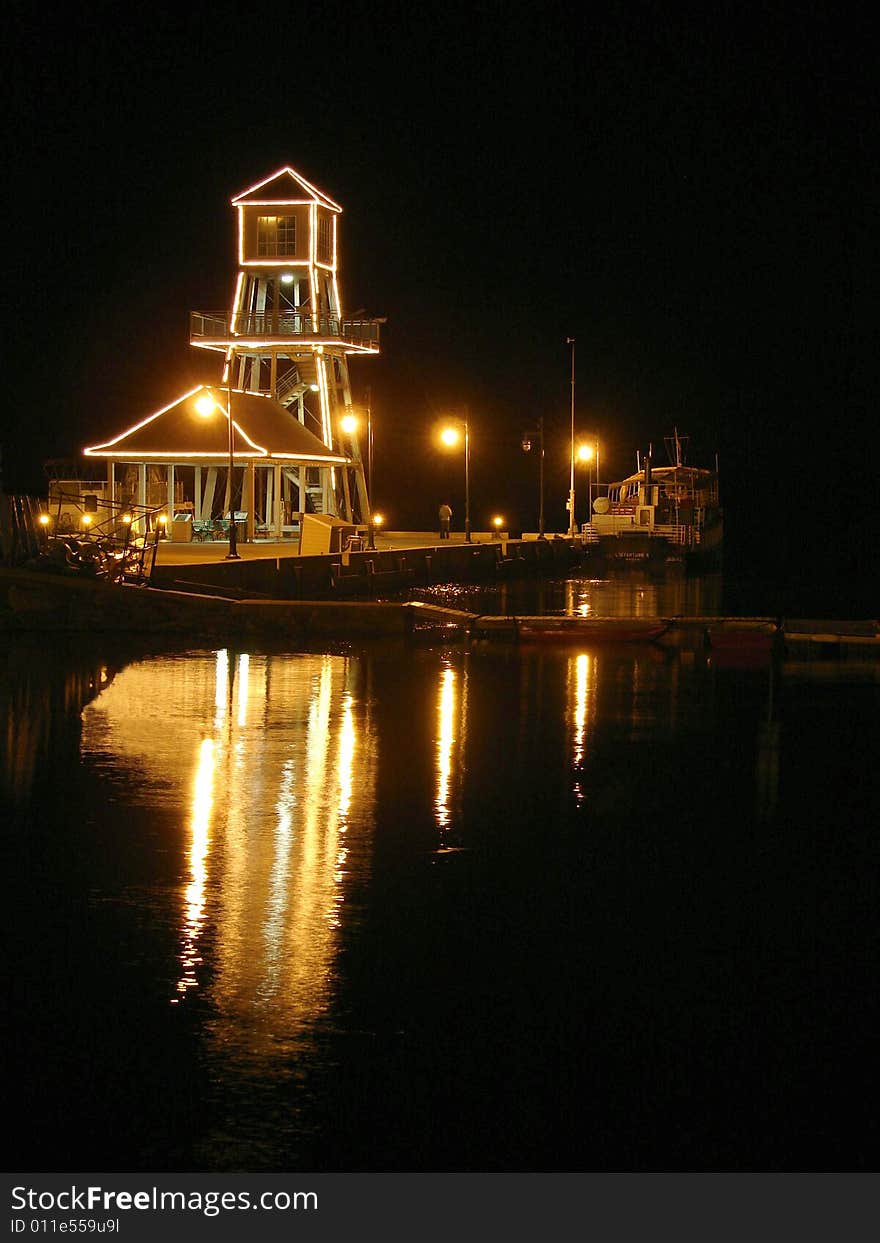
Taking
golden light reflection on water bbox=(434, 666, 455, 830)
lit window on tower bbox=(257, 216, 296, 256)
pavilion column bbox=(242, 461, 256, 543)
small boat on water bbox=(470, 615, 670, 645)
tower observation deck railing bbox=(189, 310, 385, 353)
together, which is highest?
lit window on tower bbox=(257, 216, 296, 256)

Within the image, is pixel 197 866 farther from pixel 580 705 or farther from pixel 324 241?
pixel 324 241

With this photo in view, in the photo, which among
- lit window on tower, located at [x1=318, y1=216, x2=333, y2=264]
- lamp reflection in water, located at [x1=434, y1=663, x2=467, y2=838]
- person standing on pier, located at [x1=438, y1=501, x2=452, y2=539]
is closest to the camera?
lamp reflection in water, located at [x1=434, y1=663, x2=467, y2=838]

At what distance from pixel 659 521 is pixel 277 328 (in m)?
30.3

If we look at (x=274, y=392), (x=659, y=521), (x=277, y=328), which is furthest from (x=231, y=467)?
(x=659, y=521)

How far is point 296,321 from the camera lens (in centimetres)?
5412

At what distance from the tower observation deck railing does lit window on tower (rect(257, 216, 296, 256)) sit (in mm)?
2190

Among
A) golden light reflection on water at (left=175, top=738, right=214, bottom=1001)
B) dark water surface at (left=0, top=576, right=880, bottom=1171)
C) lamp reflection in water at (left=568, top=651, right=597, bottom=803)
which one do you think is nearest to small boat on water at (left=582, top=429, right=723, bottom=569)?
lamp reflection in water at (left=568, top=651, right=597, bottom=803)

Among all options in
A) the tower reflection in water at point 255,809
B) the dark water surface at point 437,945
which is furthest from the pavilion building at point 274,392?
the dark water surface at point 437,945

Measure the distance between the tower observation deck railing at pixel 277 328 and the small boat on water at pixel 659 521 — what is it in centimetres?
1662

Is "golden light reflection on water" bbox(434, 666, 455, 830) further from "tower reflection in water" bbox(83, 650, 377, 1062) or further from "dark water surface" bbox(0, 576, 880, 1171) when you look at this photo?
"tower reflection in water" bbox(83, 650, 377, 1062)

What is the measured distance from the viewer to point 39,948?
29.7ft

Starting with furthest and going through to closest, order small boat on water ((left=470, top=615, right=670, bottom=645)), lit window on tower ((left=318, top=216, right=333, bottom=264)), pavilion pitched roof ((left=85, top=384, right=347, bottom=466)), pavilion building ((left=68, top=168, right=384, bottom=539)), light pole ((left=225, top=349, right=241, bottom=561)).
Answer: lit window on tower ((left=318, top=216, right=333, bottom=264)) < pavilion building ((left=68, top=168, right=384, bottom=539)) < pavilion pitched roof ((left=85, top=384, right=347, bottom=466)) < light pole ((left=225, top=349, right=241, bottom=561)) < small boat on water ((left=470, top=615, right=670, bottom=645))

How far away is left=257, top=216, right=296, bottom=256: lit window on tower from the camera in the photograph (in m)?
54.0

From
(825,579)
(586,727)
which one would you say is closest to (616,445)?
(825,579)
